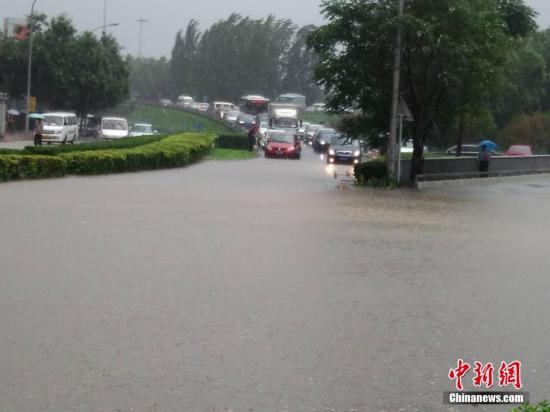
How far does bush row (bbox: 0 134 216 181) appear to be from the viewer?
25859 mm

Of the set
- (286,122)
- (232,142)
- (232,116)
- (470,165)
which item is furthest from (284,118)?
(470,165)

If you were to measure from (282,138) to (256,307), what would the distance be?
44064 mm

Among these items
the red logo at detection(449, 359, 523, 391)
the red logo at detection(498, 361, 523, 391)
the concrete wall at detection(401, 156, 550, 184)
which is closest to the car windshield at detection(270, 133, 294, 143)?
the concrete wall at detection(401, 156, 550, 184)

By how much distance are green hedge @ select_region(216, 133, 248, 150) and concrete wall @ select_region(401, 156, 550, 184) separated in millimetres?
24008

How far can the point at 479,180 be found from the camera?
36.1 metres

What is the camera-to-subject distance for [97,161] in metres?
29.7

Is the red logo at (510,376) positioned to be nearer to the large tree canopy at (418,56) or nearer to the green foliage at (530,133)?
the large tree canopy at (418,56)

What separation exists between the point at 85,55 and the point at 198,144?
31.9 metres

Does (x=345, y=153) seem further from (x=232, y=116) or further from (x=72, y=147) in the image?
(x=232, y=116)

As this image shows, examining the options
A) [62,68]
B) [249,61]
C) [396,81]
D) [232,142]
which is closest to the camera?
[396,81]

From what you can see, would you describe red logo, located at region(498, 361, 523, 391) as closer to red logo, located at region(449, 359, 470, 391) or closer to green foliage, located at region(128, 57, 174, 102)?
Result: red logo, located at region(449, 359, 470, 391)

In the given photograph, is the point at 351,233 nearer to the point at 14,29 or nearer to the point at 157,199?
the point at 157,199

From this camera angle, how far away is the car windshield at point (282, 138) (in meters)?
53.2

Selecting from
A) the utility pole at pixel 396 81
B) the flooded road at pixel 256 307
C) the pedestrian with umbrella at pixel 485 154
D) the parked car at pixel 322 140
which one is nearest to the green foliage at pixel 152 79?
the parked car at pixel 322 140
